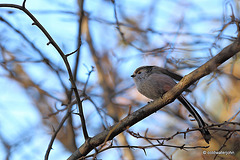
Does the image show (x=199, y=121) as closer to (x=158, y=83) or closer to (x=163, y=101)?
(x=158, y=83)

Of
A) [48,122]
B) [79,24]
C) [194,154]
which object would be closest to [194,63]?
[194,154]

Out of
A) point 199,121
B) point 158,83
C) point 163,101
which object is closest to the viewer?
point 163,101

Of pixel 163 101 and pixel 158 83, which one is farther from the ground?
pixel 158 83

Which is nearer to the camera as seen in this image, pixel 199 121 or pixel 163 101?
pixel 163 101

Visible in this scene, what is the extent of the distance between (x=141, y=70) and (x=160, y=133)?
2404 mm

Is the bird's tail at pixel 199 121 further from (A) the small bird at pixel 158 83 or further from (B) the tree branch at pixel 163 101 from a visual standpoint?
(B) the tree branch at pixel 163 101

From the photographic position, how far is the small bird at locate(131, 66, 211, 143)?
4.01 metres

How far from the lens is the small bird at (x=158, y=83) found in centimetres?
401

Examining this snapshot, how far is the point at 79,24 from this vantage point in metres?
5.80

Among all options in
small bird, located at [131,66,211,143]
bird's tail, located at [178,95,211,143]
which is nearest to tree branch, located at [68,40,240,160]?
small bird, located at [131,66,211,143]

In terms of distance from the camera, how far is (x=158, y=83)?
4.05 m

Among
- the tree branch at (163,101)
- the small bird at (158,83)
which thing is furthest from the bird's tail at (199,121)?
the tree branch at (163,101)

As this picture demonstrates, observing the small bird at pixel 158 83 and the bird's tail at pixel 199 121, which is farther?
the small bird at pixel 158 83

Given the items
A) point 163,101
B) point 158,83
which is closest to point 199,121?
point 158,83
